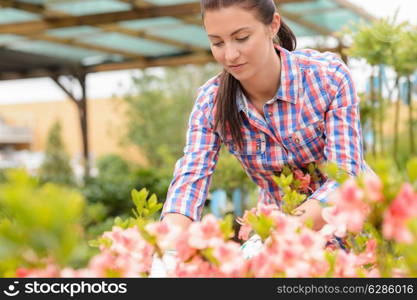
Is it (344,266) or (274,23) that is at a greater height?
(274,23)

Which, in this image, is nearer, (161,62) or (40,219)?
(40,219)

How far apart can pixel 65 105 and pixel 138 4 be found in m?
14.2

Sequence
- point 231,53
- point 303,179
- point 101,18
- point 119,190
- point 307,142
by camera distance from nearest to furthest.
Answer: point 231,53 < point 303,179 < point 307,142 < point 119,190 < point 101,18

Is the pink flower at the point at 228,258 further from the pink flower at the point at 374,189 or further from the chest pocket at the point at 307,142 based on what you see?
the chest pocket at the point at 307,142

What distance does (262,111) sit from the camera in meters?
1.76

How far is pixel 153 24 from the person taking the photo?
735 centimetres

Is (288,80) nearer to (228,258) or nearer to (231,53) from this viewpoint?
(231,53)

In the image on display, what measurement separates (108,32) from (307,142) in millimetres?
6388

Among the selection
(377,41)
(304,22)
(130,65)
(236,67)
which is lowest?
(236,67)

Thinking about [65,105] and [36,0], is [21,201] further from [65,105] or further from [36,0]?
[65,105]

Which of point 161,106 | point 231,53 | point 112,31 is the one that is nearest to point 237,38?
point 231,53

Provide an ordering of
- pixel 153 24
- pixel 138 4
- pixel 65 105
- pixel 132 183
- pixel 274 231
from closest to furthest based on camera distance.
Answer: pixel 274 231 < pixel 132 183 < pixel 138 4 < pixel 153 24 < pixel 65 105

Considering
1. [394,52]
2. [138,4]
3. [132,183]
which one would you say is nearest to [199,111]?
[394,52]

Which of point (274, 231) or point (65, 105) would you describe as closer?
point (274, 231)
